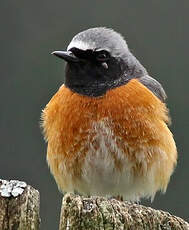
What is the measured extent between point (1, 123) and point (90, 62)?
9836 mm

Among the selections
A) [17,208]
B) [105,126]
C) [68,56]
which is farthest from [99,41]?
[17,208]

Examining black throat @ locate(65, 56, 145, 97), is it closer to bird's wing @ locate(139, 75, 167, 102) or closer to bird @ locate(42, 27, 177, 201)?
bird @ locate(42, 27, 177, 201)

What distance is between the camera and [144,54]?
21.0m

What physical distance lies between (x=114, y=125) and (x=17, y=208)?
10.7ft

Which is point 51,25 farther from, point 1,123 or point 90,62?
point 90,62

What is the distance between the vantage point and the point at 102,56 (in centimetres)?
971

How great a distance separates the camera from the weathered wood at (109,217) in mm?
6141

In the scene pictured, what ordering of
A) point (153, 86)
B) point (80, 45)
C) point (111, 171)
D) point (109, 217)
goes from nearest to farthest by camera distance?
1. point (109, 217)
2. point (80, 45)
3. point (111, 171)
4. point (153, 86)

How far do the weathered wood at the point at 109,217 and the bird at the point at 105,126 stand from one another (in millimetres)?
2855

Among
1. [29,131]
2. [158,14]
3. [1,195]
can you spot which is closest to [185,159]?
[29,131]

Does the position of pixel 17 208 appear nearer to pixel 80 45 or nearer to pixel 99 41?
pixel 80 45

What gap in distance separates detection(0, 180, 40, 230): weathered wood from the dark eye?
3705mm

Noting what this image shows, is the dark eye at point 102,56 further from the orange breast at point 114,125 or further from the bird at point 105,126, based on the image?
the orange breast at point 114,125

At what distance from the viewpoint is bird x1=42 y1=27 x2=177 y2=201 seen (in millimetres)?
9312
